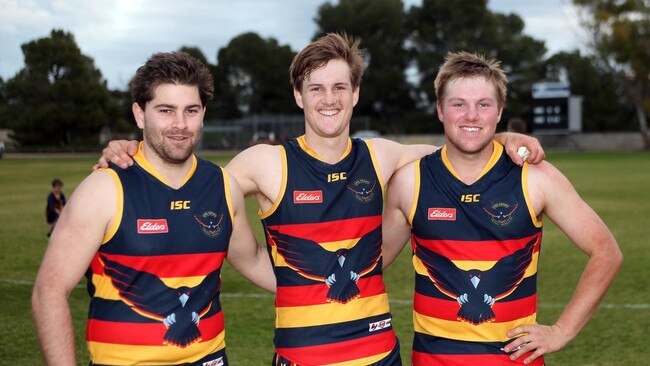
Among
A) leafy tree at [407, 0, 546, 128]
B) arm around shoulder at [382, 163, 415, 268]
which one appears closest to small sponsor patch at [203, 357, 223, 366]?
arm around shoulder at [382, 163, 415, 268]

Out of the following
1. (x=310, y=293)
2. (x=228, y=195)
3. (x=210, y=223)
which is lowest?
(x=310, y=293)

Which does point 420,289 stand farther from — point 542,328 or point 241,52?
point 241,52

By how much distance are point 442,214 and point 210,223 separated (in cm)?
131

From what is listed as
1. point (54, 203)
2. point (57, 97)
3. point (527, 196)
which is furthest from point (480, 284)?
point (57, 97)

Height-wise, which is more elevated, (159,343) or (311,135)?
(311,135)

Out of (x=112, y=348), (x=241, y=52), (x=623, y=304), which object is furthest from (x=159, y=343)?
(x=241, y=52)

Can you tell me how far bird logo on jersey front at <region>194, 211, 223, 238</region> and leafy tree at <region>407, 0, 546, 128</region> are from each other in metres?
73.8

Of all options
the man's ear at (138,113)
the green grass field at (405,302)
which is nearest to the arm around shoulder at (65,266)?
the man's ear at (138,113)

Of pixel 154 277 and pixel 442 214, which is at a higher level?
pixel 442 214

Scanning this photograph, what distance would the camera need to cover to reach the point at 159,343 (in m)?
3.56

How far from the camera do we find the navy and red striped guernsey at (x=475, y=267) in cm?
401

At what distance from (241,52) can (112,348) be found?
295 feet

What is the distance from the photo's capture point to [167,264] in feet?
11.8

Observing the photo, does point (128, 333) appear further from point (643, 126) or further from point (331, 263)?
point (643, 126)
